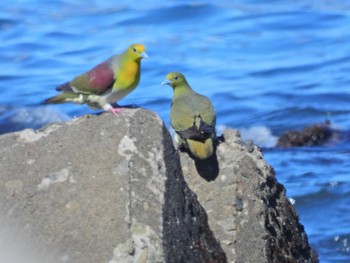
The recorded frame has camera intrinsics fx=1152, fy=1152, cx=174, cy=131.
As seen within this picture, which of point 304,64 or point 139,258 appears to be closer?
point 139,258

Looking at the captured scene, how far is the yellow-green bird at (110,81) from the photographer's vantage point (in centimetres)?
695

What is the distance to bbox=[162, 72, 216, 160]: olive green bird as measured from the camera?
6.99 m

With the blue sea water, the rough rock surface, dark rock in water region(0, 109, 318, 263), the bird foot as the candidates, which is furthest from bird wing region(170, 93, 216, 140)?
the blue sea water

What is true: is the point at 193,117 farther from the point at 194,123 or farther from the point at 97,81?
the point at 97,81

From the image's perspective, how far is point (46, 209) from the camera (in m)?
5.59

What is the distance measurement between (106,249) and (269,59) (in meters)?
12.8

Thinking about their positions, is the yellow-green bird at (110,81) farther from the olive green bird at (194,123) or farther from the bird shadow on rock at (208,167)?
the bird shadow on rock at (208,167)

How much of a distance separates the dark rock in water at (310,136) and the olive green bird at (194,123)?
531 cm

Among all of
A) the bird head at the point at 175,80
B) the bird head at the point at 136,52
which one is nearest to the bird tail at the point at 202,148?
the bird head at the point at 136,52

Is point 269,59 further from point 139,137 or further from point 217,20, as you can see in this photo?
point 139,137

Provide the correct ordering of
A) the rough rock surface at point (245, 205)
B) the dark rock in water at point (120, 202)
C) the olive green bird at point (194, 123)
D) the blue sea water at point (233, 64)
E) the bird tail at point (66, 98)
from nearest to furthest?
the dark rock in water at point (120, 202) → the rough rock surface at point (245, 205) → the olive green bird at point (194, 123) → the bird tail at point (66, 98) → the blue sea water at point (233, 64)

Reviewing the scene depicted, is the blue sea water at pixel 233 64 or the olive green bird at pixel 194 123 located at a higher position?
the olive green bird at pixel 194 123

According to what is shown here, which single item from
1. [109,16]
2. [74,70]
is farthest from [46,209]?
[109,16]

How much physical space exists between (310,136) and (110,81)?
21.3 feet
